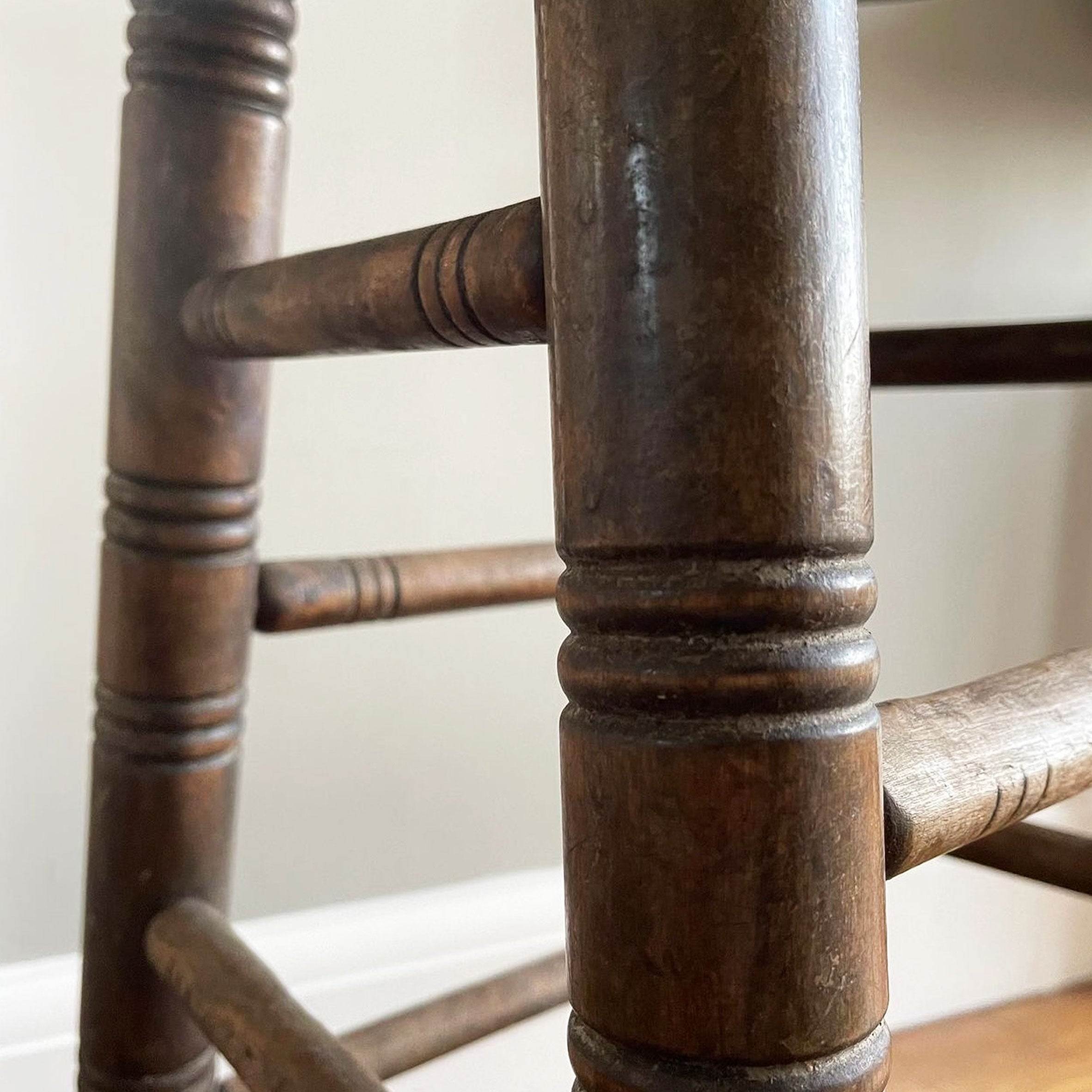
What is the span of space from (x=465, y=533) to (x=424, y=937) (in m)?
0.28

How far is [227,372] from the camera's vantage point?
48 cm

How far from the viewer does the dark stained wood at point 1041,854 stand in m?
0.58

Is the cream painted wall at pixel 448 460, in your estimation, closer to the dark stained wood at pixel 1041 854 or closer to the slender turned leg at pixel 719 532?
the dark stained wood at pixel 1041 854

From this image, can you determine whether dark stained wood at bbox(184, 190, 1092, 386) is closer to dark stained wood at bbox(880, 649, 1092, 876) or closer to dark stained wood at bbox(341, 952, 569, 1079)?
dark stained wood at bbox(880, 649, 1092, 876)

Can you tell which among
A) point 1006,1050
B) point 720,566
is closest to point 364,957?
point 1006,1050

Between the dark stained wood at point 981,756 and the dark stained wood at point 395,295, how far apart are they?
13 centimetres

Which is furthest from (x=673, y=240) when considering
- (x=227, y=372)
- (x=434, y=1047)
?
(x=434, y=1047)

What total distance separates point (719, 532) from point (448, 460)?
1.98 ft

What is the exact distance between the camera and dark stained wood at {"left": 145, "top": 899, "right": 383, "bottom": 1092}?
1.27ft

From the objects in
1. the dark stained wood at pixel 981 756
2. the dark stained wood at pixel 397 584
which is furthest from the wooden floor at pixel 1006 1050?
the dark stained wood at pixel 981 756

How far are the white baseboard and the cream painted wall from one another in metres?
0.01

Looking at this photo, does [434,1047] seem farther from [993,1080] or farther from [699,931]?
[993,1080]

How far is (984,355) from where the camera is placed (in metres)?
0.57

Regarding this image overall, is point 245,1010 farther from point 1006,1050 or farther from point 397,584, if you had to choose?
point 1006,1050
